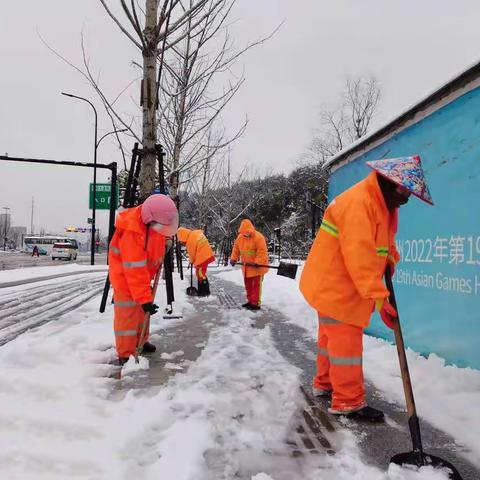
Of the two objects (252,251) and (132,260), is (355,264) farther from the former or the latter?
(252,251)

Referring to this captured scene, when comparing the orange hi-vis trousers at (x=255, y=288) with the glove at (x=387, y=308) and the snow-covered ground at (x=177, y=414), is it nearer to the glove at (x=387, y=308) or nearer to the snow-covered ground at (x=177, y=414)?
the snow-covered ground at (x=177, y=414)

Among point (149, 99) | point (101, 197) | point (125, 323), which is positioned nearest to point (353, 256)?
point (125, 323)

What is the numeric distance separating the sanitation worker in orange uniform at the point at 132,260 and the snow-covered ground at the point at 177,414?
37cm

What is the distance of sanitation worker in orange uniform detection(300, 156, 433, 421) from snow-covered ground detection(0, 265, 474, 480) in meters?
0.48

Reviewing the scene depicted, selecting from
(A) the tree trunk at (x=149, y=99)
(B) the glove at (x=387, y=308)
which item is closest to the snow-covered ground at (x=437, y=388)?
(B) the glove at (x=387, y=308)

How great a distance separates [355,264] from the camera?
10.1ft

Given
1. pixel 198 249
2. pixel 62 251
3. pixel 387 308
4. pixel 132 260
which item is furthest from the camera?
pixel 62 251

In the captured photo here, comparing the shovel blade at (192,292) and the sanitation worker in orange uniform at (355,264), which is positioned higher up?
the sanitation worker in orange uniform at (355,264)

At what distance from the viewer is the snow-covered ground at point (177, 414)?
247 centimetres

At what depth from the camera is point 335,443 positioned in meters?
2.89


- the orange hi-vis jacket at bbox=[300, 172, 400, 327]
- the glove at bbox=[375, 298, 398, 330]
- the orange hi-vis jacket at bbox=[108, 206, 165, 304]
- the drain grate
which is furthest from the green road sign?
the glove at bbox=[375, 298, 398, 330]

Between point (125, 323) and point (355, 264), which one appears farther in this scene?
point (125, 323)

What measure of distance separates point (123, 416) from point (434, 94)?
4.04 m

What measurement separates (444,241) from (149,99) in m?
4.95
